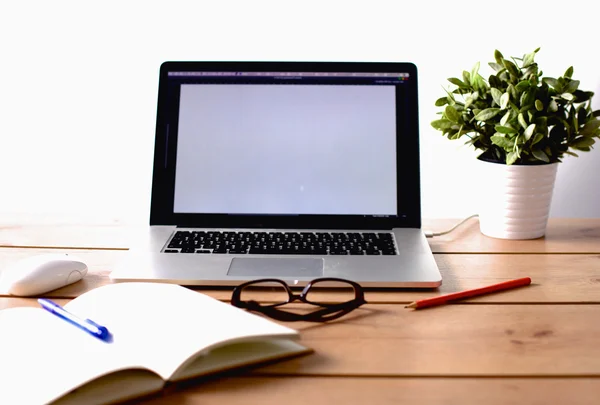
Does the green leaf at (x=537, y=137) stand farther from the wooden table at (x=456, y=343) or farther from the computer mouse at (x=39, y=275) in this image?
the computer mouse at (x=39, y=275)

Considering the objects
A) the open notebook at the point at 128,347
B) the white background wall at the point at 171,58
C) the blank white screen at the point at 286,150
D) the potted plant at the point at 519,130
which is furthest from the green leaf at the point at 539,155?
the open notebook at the point at 128,347

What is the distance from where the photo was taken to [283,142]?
1.21m

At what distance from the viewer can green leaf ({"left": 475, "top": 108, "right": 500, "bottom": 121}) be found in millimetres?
1144

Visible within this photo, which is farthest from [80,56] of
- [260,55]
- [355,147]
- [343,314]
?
[343,314]

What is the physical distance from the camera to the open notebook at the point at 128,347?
0.68 meters

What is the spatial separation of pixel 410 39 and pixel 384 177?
40 centimetres

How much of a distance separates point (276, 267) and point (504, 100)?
44 cm

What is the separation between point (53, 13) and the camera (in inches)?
58.7

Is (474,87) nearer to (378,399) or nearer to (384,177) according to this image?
(384,177)

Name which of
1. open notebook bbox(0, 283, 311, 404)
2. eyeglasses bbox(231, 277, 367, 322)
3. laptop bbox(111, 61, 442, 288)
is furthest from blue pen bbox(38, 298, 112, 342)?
laptop bbox(111, 61, 442, 288)

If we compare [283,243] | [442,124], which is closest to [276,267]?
[283,243]

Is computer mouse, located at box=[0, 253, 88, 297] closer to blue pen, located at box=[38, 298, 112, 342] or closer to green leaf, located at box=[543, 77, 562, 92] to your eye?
blue pen, located at box=[38, 298, 112, 342]

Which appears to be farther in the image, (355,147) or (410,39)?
(410,39)

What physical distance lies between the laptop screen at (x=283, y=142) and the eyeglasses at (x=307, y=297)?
23 centimetres
